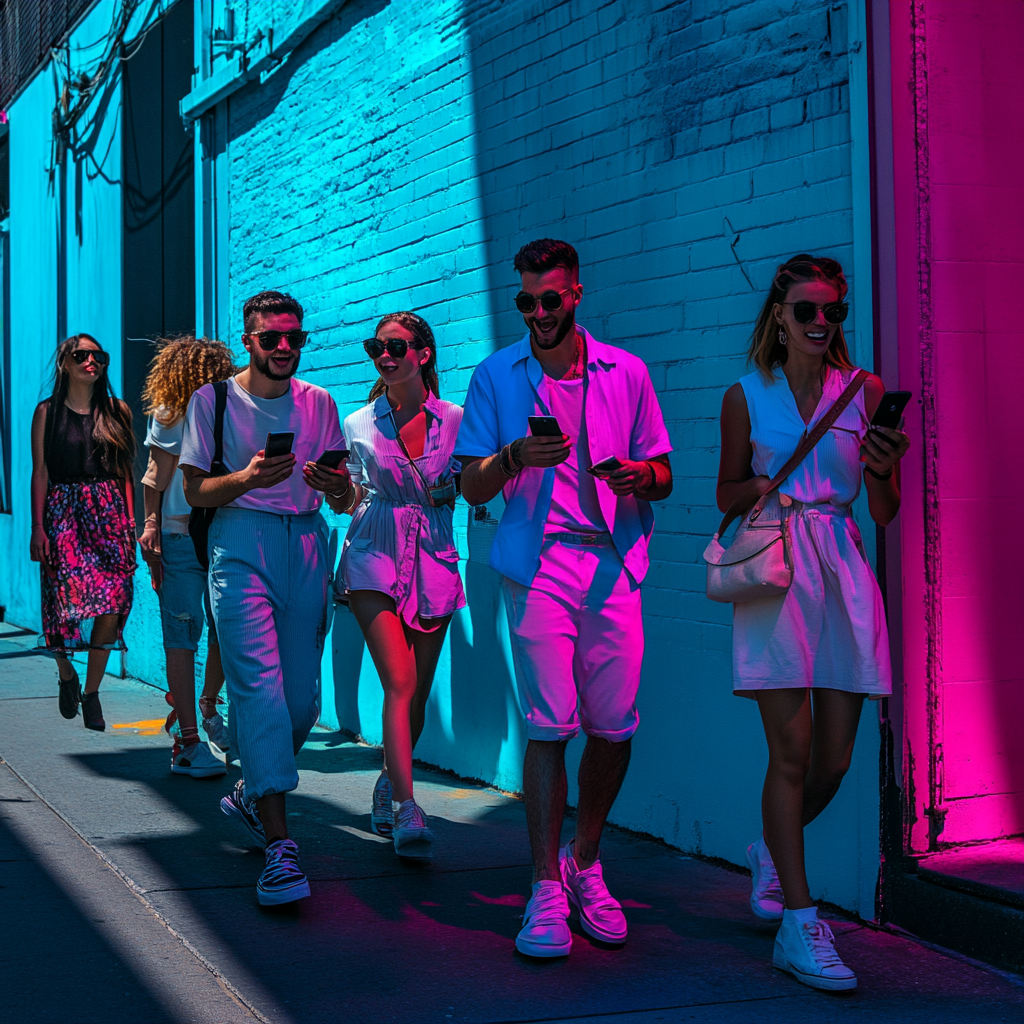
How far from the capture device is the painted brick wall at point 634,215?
15.6ft

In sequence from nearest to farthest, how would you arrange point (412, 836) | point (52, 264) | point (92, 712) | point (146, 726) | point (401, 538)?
point (412, 836) < point (401, 538) < point (92, 712) < point (146, 726) < point (52, 264)

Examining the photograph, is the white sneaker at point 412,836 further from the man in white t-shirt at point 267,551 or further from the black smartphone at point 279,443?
the black smartphone at point 279,443

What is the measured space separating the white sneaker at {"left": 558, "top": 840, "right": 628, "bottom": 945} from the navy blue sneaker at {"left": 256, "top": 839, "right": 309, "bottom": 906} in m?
0.86

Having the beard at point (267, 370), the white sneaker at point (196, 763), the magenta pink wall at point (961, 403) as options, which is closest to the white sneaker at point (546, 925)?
the magenta pink wall at point (961, 403)

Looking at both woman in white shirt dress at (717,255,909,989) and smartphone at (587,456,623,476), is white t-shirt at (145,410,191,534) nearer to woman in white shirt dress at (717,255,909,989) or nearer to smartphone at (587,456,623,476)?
smartphone at (587,456,623,476)

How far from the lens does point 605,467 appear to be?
12.9ft

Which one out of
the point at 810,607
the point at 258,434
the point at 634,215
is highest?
the point at 634,215

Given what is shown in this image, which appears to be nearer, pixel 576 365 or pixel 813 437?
pixel 813 437

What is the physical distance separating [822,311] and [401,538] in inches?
81.6

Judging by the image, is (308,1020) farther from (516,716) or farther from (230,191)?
(230,191)

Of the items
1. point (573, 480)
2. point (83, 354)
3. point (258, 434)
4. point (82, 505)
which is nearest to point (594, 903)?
point (573, 480)

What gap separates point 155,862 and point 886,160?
350 centimetres

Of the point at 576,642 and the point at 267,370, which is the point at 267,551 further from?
the point at 576,642

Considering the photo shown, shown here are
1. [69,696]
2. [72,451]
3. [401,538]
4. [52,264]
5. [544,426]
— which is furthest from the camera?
[52,264]
